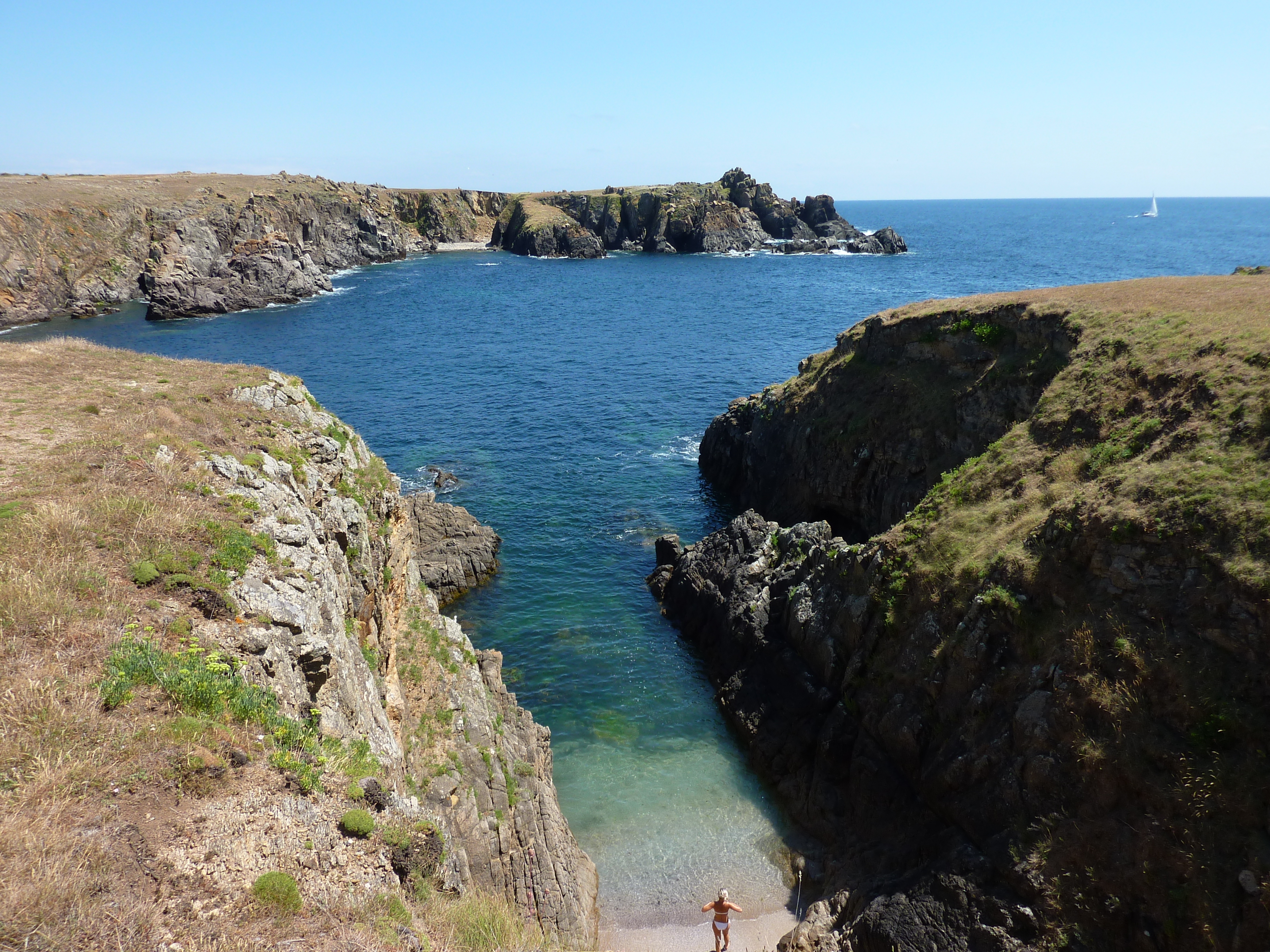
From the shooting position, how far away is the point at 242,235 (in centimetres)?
12662

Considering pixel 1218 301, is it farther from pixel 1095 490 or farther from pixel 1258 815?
pixel 1258 815

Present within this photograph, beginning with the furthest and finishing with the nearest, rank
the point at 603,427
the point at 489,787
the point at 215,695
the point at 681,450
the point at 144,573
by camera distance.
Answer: the point at 603,427
the point at 681,450
the point at 489,787
the point at 144,573
the point at 215,695

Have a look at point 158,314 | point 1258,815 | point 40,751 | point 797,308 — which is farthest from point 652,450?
point 158,314

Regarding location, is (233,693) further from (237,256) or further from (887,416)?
(237,256)

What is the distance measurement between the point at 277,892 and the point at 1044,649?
19.8m

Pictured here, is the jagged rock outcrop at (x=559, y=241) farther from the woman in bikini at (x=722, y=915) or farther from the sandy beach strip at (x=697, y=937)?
the woman in bikini at (x=722, y=915)

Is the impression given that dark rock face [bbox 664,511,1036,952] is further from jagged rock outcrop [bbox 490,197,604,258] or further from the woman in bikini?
jagged rock outcrop [bbox 490,197,604,258]

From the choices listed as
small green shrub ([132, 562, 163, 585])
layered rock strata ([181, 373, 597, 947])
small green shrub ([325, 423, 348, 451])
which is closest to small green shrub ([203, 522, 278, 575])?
layered rock strata ([181, 373, 597, 947])

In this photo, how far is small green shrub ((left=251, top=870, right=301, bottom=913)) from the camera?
9.57 m

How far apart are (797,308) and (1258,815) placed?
10218 centimetres

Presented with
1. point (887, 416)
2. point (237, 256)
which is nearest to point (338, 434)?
Answer: point (887, 416)

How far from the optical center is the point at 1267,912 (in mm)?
13625

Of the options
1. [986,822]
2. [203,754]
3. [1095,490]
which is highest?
[1095,490]

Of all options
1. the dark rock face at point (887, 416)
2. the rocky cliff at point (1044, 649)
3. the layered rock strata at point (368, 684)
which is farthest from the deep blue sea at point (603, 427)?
the dark rock face at point (887, 416)
